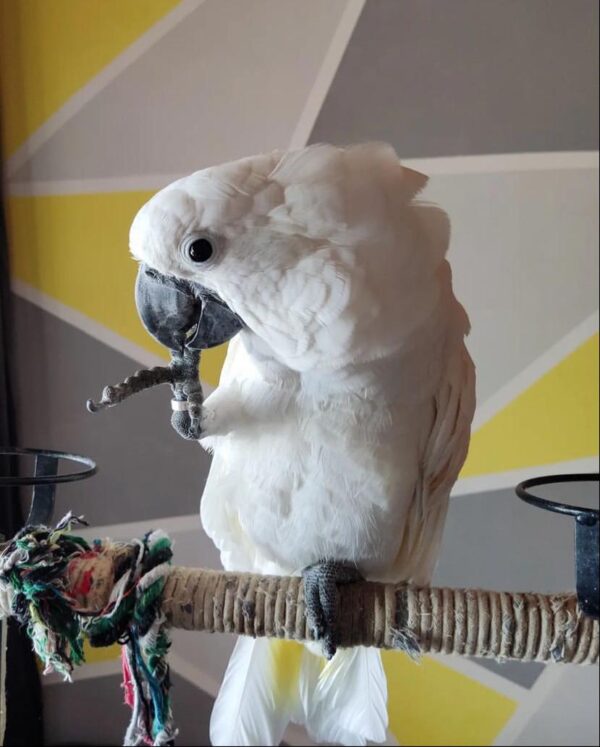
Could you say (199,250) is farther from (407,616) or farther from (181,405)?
(407,616)

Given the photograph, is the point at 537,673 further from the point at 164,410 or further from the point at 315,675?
the point at 164,410

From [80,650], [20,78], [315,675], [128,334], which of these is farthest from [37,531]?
[20,78]

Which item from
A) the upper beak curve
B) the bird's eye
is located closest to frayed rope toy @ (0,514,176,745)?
the upper beak curve

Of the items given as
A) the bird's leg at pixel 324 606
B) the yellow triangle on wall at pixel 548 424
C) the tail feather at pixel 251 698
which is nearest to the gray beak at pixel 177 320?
the bird's leg at pixel 324 606

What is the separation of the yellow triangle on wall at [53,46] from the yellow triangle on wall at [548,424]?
115 centimetres

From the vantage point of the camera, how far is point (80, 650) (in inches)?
32.5

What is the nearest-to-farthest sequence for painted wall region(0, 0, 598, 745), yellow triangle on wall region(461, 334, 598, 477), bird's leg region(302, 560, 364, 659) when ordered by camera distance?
1. bird's leg region(302, 560, 364, 659)
2. painted wall region(0, 0, 598, 745)
3. yellow triangle on wall region(461, 334, 598, 477)

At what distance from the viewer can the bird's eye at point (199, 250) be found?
82 cm

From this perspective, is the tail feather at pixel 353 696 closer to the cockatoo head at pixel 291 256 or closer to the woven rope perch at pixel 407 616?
the woven rope perch at pixel 407 616

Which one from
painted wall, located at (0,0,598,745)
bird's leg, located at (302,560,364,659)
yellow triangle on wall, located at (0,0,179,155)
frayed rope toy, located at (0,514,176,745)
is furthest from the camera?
painted wall, located at (0,0,598,745)

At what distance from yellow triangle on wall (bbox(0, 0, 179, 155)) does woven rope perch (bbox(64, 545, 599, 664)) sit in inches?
32.7

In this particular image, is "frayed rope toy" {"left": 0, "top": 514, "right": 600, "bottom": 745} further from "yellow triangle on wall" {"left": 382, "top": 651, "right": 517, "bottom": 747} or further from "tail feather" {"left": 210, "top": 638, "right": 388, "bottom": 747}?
"yellow triangle on wall" {"left": 382, "top": 651, "right": 517, "bottom": 747}

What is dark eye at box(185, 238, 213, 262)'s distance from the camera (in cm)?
82

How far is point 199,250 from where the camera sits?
0.82 metres
